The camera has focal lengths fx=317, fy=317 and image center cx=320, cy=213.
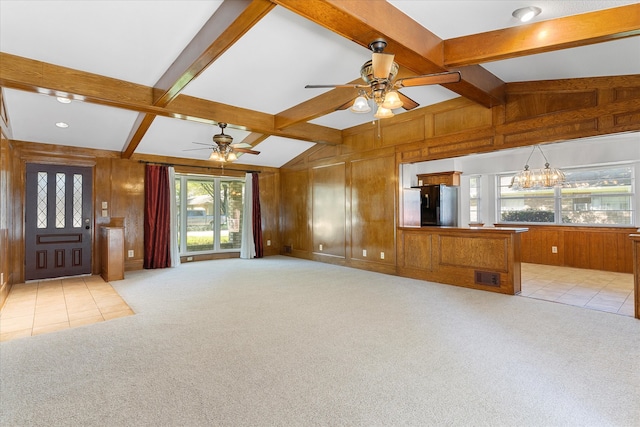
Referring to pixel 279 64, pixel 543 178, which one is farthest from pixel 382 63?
pixel 543 178

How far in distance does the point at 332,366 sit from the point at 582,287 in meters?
4.65

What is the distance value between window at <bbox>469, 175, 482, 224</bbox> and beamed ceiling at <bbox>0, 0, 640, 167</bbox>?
173 inches

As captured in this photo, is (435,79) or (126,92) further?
(126,92)

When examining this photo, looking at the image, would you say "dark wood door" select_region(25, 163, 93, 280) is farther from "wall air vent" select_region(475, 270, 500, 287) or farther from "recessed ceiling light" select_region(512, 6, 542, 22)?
"recessed ceiling light" select_region(512, 6, 542, 22)

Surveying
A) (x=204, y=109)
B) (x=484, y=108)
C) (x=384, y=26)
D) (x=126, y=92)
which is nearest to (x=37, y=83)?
(x=126, y=92)

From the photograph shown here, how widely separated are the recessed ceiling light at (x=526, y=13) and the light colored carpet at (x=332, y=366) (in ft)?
9.04

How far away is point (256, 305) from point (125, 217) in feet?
14.0

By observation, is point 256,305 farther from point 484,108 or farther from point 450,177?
point 450,177

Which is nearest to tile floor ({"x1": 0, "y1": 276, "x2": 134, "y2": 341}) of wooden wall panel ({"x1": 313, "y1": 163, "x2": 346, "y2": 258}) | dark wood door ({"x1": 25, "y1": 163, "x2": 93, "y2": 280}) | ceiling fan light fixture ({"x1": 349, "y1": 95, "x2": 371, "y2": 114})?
dark wood door ({"x1": 25, "y1": 163, "x2": 93, "y2": 280})

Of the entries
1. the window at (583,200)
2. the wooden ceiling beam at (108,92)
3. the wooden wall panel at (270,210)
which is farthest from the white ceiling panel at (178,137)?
the window at (583,200)

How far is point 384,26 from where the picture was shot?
2508 millimetres

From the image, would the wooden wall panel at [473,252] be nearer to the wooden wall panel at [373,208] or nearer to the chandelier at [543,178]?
the wooden wall panel at [373,208]

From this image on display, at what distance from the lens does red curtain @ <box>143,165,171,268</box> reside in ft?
22.0

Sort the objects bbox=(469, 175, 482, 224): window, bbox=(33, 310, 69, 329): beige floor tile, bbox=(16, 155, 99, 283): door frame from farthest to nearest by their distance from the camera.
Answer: bbox=(469, 175, 482, 224): window
bbox=(16, 155, 99, 283): door frame
bbox=(33, 310, 69, 329): beige floor tile
